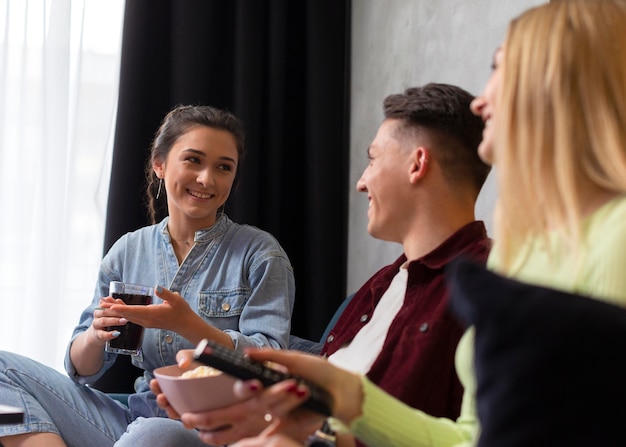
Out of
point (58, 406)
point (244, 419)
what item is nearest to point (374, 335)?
point (244, 419)

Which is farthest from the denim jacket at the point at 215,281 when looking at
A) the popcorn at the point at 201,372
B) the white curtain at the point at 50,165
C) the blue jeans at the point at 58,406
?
the popcorn at the point at 201,372

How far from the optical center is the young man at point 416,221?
147cm

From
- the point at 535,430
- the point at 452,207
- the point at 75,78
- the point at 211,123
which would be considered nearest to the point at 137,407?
the point at 211,123

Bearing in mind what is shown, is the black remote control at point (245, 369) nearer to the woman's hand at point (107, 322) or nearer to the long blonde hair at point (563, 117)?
the long blonde hair at point (563, 117)

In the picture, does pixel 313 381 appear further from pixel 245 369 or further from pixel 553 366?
pixel 553 366

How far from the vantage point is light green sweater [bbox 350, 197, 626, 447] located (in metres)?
0.81

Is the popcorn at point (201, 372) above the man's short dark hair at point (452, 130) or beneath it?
beneath

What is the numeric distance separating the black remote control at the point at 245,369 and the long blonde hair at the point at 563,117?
32 centimetres

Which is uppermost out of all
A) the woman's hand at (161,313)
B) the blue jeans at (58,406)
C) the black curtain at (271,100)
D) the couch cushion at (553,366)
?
the black curtain at (271,100)

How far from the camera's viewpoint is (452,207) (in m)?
1.60

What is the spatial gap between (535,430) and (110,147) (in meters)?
2.75

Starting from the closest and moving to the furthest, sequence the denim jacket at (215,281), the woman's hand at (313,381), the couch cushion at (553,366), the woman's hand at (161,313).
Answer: the couch cushion at (553,366)
the woman's hand at (313,381)
the woman's hand at (161,313)
the denim jacket at (215,281)

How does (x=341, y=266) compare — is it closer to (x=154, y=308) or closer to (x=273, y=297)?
(x=273, y=297)

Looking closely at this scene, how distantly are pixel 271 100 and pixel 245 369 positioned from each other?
2394 millimetres
